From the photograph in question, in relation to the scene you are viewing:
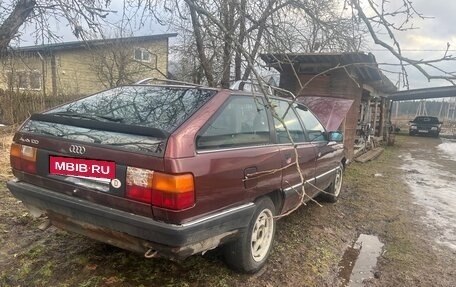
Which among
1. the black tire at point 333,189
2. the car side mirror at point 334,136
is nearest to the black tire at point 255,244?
the car side mirror at point 334,136

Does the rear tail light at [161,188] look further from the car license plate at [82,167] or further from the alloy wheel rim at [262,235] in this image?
the alloy wheel rim at [262,235]

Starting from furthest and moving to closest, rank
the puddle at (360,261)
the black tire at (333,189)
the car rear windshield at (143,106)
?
the black tire at (333,189)
the puddle at (360,261)
the car rear windshield at (143,106)

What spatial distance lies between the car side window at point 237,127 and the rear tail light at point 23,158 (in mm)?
1355

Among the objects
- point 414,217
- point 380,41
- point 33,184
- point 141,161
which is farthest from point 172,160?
point 414,217

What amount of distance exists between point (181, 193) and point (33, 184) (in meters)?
1.37

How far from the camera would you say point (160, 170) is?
2287mm

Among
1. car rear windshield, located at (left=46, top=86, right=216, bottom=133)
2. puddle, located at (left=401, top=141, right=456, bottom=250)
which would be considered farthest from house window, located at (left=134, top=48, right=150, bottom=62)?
car rear windshield, located at (left=46, top=86, right=216, bottom=133)

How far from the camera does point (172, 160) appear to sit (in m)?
2.28

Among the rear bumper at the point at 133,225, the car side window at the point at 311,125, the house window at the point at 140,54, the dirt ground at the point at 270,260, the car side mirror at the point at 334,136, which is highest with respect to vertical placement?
the house window at the point at 140,54

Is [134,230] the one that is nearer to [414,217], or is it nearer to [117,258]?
[117,258]

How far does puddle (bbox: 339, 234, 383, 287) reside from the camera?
3402 mm

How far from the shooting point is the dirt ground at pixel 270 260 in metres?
2.93

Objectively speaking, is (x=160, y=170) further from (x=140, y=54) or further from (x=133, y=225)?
(x=140, y=54)

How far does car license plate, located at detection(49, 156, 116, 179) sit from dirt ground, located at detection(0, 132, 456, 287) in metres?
0.89
